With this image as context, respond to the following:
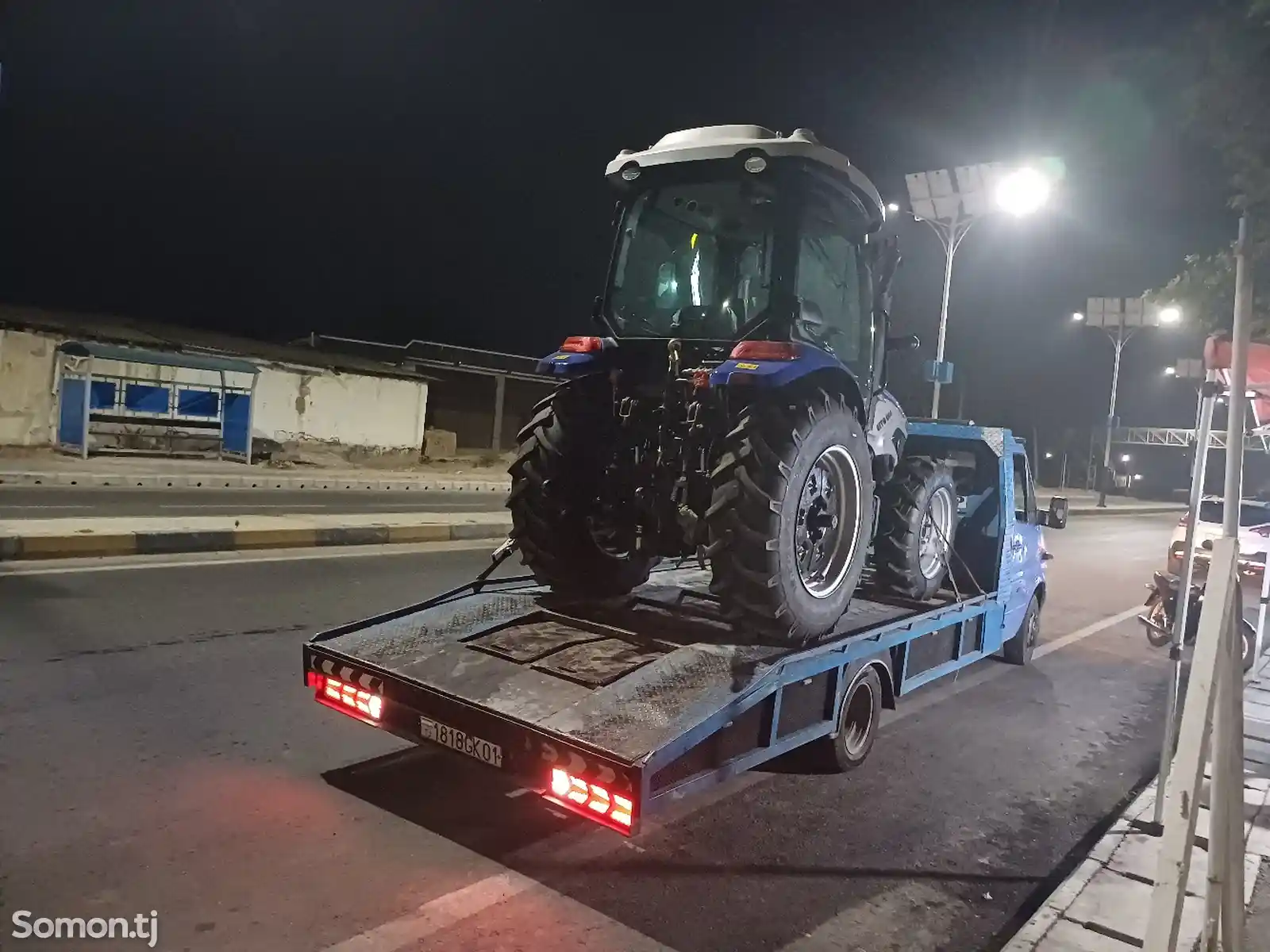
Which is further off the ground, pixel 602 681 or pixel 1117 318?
pixel 1117 318

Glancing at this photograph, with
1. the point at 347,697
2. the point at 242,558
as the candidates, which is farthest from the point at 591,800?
the point at 242,558

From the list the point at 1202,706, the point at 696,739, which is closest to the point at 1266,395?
the point at 1202,706

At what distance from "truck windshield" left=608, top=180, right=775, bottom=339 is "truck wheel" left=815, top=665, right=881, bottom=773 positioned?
7.14 ft

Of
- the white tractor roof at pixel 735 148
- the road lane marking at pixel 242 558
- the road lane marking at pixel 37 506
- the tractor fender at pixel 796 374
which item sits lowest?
the road lane marking at pixel 242 558

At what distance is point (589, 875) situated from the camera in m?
3.96

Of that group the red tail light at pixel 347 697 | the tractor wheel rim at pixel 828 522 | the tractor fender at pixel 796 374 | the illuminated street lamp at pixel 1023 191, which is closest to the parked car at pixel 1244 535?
the illuminated street lamp at pixel 1023 191

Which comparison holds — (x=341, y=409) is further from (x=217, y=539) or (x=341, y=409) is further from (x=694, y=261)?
(x=694, y=261)

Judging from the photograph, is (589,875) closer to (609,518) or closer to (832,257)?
(609,518)

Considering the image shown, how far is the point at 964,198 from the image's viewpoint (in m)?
16.1

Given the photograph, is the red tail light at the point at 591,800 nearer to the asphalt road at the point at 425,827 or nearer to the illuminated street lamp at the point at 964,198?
the asphalt road at the point at 425,827

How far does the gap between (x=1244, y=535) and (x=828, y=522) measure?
32.7 feet

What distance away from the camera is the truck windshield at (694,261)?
213 inches

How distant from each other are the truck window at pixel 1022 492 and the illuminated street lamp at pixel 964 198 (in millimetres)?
7237

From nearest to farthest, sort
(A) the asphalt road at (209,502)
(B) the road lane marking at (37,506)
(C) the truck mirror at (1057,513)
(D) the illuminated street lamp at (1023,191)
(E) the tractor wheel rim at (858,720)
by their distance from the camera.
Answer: (E) the tractor wheel rim at (858,720) < (C) the truck mirror at (1057,513) < (B) the road lane marking at (37,506) < (A) the asphalt road at (209,502) < (D) the illuminated street lamp at (1023,191)
